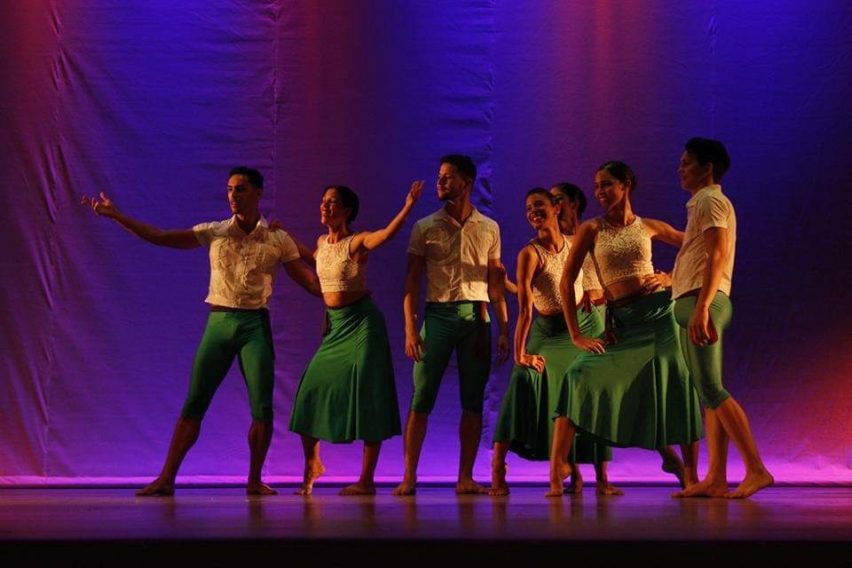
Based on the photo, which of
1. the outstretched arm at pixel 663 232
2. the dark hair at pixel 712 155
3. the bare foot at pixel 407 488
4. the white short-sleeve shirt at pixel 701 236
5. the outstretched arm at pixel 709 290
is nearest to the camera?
A: the outstretched arm at pixel 709 290

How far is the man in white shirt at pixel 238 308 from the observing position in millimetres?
4980

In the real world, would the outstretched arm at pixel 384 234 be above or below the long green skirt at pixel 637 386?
above

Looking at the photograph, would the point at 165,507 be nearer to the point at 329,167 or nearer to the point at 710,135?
the point at 329,167

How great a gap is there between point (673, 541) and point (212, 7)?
15.2ft

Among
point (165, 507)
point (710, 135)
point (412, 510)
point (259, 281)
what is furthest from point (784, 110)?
point (165, 507)

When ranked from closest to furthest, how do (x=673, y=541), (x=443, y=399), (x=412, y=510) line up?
Answer: (x=673, y=541)
(x=412, y=510)
(x=443, y=399)

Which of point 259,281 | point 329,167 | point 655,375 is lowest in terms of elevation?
point 655,375

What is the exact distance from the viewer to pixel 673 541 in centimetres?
251

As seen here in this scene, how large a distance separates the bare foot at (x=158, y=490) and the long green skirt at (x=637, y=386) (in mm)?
1715

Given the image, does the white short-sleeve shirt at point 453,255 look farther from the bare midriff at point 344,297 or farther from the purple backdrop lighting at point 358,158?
the purple backdrop lighting at point 358,158

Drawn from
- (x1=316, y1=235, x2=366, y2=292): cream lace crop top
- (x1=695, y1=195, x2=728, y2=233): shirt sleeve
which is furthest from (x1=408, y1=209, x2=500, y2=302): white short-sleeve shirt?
(x1=695, y1=195, x2=728, y2=233): shirt sleeve

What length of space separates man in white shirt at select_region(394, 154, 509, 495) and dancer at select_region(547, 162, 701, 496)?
540 mm

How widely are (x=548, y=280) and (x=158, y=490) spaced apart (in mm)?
1925

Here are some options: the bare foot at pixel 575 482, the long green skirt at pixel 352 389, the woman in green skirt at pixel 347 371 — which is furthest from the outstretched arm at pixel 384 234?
the bare foot at pixel 575 482
